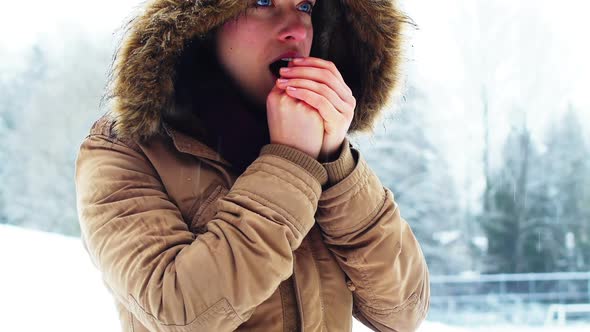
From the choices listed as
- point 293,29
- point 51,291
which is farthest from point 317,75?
point 51,291

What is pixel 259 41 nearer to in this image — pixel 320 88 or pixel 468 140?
pixel 320 88

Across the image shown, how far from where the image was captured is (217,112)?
0.83 meters

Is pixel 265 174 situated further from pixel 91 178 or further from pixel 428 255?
pixel 428 255

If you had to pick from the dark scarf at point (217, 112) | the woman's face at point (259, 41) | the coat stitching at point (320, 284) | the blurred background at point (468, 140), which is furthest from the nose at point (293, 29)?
the blurred background at point (468, 140)

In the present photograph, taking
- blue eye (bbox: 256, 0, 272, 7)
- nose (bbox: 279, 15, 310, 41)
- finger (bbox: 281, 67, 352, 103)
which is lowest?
finger (bbox: 281, 67, 352, 103)

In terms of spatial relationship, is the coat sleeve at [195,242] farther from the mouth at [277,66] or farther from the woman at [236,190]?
the mouth at [277,66]

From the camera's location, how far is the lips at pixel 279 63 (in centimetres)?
83

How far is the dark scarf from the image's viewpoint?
2.63ft

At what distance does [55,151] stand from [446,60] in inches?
153

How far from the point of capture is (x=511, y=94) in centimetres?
572

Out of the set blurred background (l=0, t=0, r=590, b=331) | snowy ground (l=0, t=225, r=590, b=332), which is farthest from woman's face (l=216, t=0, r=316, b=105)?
blurred background (l=0, t=0, r=590, b=331)

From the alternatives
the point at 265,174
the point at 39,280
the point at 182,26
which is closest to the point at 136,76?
the point at 182,26

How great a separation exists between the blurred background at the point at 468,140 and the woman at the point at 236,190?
4660mm

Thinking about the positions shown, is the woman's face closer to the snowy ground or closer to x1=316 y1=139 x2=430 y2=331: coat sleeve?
x1=316 y1=139 x2=430 y2=331: coat sleeve
